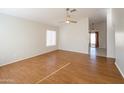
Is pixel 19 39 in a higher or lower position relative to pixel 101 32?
lower

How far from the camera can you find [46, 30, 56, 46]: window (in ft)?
26.5

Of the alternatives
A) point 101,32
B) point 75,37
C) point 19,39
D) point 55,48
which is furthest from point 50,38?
point 101,32

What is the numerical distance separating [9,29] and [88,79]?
13.7 ft

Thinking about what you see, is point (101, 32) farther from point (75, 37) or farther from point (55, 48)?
point (55, 48)

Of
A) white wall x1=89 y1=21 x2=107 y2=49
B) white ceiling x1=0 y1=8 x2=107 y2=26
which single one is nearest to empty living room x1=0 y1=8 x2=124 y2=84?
white ceiling x1=0 y1=8 x2=107 y2=26

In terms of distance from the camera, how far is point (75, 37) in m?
8.37

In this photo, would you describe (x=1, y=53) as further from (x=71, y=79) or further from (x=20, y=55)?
(x=71, y=79)

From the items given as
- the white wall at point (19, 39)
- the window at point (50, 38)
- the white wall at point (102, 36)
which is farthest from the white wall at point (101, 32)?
the white wall at point (19, 39)

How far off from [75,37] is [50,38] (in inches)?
84.1

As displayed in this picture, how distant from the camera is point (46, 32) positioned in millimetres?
7734

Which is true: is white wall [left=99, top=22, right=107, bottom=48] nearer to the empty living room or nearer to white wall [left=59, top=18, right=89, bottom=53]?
the empty living room
